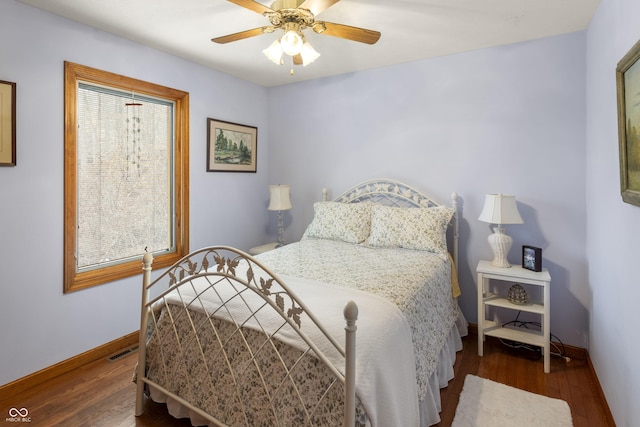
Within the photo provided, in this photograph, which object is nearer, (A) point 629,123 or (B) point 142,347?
(A) point 629,123

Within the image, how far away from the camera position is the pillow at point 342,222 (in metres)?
3.21

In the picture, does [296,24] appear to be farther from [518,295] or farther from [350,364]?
[518,295]

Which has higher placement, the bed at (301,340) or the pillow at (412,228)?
the pillow at (412,228)

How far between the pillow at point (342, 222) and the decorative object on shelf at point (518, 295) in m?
1.26

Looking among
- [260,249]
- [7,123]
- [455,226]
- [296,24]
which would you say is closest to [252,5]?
[296,24]

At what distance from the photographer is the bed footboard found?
1337 millimetres

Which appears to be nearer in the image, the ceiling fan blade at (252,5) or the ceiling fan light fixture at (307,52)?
the ceiling fan blade at (252,5)

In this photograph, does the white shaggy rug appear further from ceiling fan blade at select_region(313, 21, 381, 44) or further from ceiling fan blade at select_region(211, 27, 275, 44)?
ceiling fan blade at select_region(211, 27, 275, 44)

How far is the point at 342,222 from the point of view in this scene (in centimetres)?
330

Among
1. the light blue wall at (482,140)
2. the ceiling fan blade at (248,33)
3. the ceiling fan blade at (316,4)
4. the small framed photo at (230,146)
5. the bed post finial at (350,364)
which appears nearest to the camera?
the bed post finial at (350,364)

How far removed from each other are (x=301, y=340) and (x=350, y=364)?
331 millimetres

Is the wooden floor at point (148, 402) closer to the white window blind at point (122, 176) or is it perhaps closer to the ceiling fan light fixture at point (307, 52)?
the white window blind at point (122, 176)

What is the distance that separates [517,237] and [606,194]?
0.87 metres

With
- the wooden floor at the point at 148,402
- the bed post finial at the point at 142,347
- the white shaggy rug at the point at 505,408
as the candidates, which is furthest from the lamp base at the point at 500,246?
the bed post finial at the point at 142,347
